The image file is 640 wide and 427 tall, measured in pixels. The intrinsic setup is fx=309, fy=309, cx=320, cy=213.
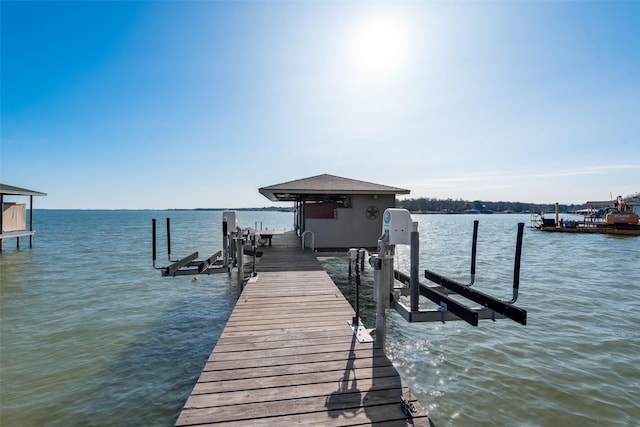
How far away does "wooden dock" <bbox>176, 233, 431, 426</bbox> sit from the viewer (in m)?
2.86

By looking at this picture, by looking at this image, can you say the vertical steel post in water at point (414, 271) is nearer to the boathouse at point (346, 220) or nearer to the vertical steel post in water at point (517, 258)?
the vertical steel post in water at point (517, 258)

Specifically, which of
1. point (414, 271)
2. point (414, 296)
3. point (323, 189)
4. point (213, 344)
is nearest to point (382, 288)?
point (414, 296)

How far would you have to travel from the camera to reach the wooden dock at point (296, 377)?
286cm

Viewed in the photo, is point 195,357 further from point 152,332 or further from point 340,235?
point 340,235

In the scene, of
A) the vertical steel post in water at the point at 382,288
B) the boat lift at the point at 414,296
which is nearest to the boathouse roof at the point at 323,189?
the boat lift at the point at 414,296

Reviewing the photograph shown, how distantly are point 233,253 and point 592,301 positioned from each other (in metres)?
13.0

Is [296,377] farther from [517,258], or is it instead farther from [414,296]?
[517,258]

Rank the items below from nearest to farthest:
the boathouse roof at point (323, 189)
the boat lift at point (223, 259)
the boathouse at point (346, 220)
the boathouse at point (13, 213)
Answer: the boat lift at point (223, 259), the boathouse roof at point (323, 189), the boathouse at point (346, 220), the boathouse at point (13, 213)

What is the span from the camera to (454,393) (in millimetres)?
5570

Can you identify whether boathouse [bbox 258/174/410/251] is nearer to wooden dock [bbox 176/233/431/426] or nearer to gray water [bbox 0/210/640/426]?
gray water [bbox 0/210/640/426]

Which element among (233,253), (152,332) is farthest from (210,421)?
(233,253)

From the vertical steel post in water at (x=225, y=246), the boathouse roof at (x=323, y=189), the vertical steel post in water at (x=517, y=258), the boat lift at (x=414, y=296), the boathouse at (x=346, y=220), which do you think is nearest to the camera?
the boat lift at (x=414, y=296)

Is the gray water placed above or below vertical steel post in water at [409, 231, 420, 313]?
below

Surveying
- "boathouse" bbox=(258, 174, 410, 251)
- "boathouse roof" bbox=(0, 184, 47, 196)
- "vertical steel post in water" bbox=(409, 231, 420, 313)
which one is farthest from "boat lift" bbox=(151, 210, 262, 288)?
"boathouse roof" bbox=(0, 184, 47, 196)
